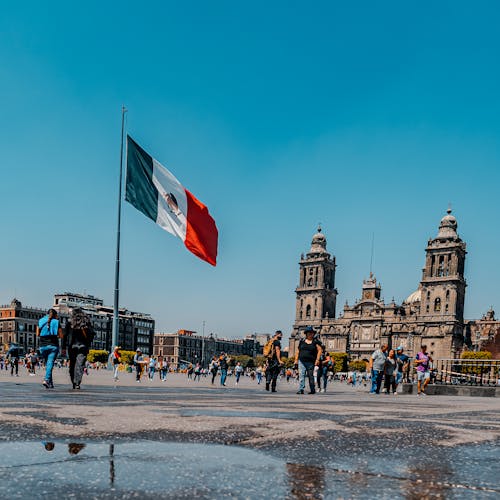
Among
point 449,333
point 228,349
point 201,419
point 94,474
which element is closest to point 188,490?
point 94,474

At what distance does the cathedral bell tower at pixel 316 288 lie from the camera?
130 meters

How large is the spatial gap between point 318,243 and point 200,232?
120108 millimetres

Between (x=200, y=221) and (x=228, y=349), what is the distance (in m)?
178

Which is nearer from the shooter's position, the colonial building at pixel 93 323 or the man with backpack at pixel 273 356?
the man with backpack at pixel 273 356

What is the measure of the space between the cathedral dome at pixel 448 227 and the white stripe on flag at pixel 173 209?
107m

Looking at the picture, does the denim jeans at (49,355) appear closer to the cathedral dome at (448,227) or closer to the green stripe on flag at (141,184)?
the green stripe on flag at (141,184)

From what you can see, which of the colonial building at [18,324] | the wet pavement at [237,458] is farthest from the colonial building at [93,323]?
the wet pavement at [237,458]

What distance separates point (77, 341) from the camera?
372 inches

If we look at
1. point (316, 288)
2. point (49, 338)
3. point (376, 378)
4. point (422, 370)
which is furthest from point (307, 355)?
point (316, 288)

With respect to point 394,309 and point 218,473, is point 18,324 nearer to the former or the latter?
point 394,309

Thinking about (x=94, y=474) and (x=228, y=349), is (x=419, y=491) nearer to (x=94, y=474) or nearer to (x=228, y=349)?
(x=94, y=474)

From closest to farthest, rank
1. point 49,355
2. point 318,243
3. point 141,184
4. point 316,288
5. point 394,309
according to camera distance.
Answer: point 49,355 < point 141,184 < point 394,309 < point 316,288 < point 318,243

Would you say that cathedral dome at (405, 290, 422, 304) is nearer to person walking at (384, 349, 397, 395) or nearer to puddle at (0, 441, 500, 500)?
person walking at (384, 349, 397, 395)

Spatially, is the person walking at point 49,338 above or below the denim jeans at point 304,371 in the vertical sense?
above
